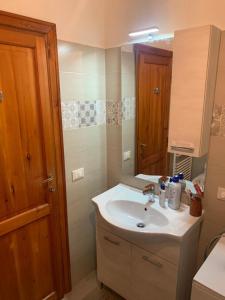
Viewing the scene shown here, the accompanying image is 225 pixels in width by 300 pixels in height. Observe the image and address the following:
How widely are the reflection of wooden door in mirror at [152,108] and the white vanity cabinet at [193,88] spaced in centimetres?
16

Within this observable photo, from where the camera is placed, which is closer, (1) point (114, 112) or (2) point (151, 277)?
(2) point (151, 277)

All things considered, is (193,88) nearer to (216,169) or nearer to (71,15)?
(216,169)

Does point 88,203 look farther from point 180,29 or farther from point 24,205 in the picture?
point 180,29

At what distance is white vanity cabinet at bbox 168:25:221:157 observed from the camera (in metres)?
1.29

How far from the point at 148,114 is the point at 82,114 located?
0.52m

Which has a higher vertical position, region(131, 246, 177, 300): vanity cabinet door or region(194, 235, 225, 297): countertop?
region(194, 235, 225, 297): countertop

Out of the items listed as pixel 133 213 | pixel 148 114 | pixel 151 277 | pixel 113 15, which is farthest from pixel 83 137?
pixel 151 277

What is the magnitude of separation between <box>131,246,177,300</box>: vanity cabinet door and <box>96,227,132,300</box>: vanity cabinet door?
6cm

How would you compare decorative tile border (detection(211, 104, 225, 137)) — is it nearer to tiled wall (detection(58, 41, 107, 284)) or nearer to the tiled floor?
tiled wall (detection(58, 41, 107, 284))

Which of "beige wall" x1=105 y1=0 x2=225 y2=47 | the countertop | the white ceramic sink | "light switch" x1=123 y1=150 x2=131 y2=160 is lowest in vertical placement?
the countertop

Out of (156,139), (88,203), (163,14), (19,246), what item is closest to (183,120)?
(156,139)

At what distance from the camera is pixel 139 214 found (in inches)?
68.9

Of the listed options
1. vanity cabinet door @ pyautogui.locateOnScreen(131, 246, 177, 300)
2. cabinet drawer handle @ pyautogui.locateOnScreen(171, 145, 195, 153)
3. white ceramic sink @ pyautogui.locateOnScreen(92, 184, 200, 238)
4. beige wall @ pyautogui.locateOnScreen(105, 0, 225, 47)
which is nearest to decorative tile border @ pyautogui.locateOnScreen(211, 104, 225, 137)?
cabinet drawer handle @ pyautogui.locateOnScreen(171, 145, 195, 153)

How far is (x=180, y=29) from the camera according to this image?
1.45 m
